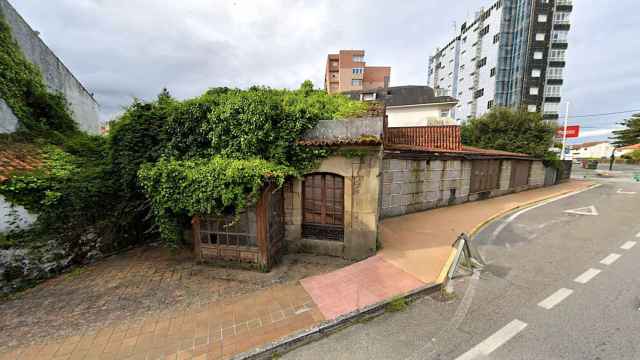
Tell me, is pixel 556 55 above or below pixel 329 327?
above

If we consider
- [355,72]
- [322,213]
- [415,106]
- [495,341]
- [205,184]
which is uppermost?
[355,72]

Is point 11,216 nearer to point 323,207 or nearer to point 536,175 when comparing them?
point 323,207

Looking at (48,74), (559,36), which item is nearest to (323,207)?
(48,74)

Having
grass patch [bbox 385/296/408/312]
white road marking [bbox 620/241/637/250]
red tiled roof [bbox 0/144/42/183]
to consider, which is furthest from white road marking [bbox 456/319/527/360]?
red tiled roof [bbox 0/144/42/183]

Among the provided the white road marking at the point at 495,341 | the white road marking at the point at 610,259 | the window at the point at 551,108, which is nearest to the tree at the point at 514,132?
the white road marking at the point at 610,259

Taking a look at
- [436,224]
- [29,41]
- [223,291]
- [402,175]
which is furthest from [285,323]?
[29,41]

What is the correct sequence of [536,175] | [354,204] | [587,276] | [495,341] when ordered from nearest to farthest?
[495,341] → [587,276] → [354,204] → [536,175]

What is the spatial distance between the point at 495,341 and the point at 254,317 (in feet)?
12.8

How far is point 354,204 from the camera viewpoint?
20.7ft

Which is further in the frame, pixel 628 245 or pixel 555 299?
pixel 628 245

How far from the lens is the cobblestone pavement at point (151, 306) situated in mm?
3807

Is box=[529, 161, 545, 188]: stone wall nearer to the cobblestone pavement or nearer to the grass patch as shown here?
the cobblestone pavement

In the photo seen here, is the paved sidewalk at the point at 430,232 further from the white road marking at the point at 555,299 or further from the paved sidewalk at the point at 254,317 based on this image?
the white road marking at the point at 555,299

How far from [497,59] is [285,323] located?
52545mm
